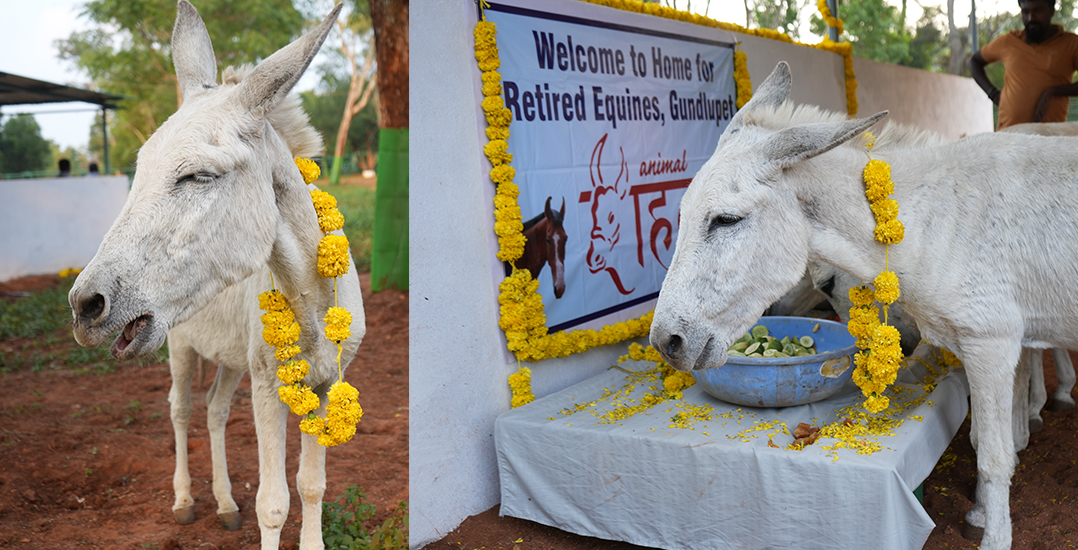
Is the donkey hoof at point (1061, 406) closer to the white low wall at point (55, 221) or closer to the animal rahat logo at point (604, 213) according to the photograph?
the animal rahat logo at point (604, 213)

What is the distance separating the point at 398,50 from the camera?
5.84 m

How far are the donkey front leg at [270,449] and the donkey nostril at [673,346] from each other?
1.34m

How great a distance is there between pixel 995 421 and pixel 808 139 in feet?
4.35

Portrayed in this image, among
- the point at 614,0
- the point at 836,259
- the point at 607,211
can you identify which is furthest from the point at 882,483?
the point at 614,0

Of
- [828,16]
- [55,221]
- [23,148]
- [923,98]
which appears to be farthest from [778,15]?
[23,148]

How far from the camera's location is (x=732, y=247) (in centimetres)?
253

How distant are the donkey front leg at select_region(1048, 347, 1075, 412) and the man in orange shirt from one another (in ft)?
6.03

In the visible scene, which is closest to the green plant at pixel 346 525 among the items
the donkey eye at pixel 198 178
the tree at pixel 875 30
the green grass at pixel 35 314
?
the donkey eye at pixel 198 178

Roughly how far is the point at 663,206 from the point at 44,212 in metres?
6.95

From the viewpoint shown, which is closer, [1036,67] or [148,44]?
[1036,67]

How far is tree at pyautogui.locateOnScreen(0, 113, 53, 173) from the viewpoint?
10.3 m

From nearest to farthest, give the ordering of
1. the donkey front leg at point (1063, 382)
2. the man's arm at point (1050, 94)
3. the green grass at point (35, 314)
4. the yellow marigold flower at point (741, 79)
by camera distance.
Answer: the donkey front leg at point (1063, 382), the man's arm at point (1050, 94), the yellow marigold flower at point (741, 79), the green grass at point (35, 314)

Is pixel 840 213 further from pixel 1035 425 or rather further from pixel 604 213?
pixel 1035 425

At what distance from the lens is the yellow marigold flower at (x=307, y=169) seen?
7.02 feet
